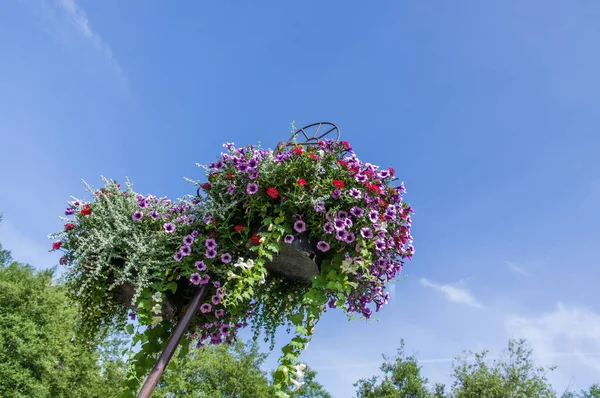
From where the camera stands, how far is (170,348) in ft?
12.3

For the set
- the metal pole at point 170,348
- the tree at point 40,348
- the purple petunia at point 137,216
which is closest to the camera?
the metal pole at point 170,348

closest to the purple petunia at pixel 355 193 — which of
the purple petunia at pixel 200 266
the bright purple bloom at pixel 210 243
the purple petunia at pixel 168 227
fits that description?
the bright purple bloom at pixel 210 243

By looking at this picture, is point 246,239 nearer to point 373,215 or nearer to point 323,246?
point 323,246

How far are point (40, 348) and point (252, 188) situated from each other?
1590cm

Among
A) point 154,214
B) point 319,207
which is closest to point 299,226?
point 319,207

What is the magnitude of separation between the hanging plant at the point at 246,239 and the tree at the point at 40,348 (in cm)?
1371

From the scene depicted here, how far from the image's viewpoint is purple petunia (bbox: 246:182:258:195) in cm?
386

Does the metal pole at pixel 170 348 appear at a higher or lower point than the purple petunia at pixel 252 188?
lower

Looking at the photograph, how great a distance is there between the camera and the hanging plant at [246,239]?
383 centimetres

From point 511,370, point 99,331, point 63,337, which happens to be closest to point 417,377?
point 511,370

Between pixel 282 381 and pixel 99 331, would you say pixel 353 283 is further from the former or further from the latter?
pixel 99 331

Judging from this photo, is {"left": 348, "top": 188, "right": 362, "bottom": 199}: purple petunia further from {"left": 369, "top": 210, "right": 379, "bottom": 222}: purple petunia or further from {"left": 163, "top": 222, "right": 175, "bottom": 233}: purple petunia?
{"left": 163, "top": 222, "right": 175, "bottom": 233}: purple petunia

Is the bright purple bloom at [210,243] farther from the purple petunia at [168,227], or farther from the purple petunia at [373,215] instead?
the purple petunia at [373,215]

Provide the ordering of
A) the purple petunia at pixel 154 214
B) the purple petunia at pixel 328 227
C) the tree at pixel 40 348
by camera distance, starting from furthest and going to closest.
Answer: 1. the tree at pixel 40 348
2. the purple petunia at pixel 154 214
3. the purple petunia at pixel 328 227
